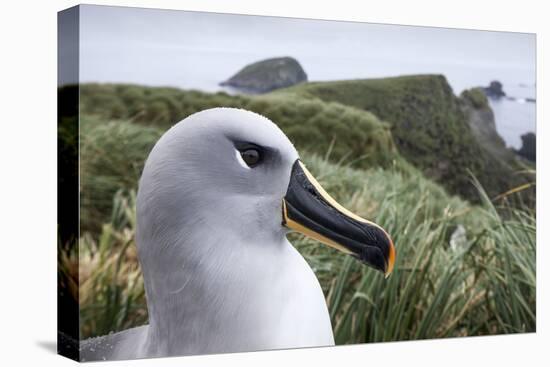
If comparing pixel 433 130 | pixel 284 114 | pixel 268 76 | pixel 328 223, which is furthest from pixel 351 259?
pixel 328 223

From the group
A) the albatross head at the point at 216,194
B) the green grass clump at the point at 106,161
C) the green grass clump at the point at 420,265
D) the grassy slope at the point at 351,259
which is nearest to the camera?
the albatross head at the point at 216,194

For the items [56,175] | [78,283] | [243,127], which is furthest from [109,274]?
[243,127]

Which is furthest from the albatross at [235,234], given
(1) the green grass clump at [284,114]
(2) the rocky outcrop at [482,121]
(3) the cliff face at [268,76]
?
(2) the rocky outcrop at [482,121]

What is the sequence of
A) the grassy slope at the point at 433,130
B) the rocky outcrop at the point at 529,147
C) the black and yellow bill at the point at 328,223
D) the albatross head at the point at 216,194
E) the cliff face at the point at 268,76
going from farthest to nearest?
the rocky outcrop at the point at 529,147, the grassy slope at the point at 433,130, the cliff face at the point at 268,76, the black and yellow bill at the point at 328,223, the albatross head at the point at 216,194

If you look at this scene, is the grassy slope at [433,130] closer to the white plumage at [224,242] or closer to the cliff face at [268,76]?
the cliff face at [268,76]

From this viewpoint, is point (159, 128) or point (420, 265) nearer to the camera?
point (159, 128)

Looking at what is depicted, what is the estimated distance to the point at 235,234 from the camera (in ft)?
14.2

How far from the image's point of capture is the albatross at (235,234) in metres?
4.24

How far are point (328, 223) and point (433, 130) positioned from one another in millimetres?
2187

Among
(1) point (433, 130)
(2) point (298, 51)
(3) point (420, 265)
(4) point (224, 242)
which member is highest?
(2) point (298, 51)

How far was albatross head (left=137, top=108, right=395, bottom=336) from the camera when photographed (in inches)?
167

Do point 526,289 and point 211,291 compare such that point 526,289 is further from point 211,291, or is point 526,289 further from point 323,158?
point 211,291

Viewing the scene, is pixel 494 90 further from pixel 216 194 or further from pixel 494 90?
pixel 216 194

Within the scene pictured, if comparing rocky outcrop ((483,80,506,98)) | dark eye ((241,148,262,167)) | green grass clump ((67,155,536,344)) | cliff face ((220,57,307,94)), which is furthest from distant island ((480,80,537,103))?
dark eye ((241,148,262,167))
